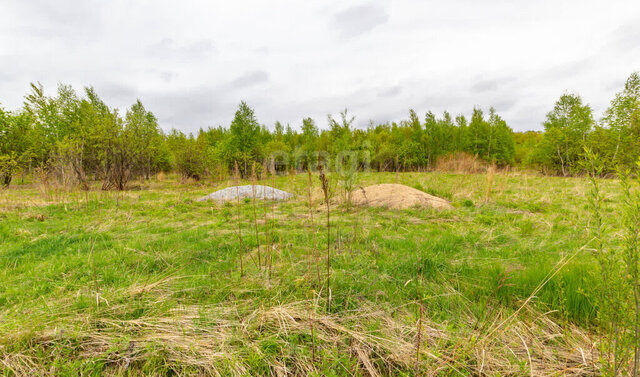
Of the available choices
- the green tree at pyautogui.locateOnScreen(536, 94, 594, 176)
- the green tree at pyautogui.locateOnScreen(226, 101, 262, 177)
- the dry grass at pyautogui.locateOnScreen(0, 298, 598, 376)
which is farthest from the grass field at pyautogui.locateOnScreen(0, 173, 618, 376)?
the green tree at pyautogui.locateOnScreen(536, 94, 594, 176)

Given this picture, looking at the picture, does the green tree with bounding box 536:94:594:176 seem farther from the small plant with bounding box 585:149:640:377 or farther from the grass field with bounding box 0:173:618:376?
the small plant with bounding box 585:149:640:377

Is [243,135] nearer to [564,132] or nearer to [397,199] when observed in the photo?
[397,199]

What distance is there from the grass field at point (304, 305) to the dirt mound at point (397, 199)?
2110 mm

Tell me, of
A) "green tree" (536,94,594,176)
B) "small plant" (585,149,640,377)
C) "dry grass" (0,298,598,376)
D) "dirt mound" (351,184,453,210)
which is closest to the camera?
"small plant" (585,149,640,377)

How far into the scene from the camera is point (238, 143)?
22.6 metres

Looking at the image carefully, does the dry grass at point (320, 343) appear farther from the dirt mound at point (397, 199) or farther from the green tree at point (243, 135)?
the green tree at point (243, 135)

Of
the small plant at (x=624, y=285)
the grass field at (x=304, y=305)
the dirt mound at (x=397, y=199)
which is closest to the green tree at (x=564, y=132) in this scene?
the dirt mound at (x=397, y=199)

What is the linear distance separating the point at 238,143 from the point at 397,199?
62.6 ft

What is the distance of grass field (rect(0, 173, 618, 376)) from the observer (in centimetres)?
152

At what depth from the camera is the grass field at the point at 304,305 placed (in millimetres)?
1524

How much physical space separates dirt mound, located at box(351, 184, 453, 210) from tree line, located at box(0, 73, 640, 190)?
109 cm

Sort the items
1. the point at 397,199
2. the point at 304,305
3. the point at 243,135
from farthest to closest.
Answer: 1. the point at 243,135
2. the point at 397,199
3. the point at 304,305

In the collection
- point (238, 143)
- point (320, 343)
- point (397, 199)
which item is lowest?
Result: point (320, 343)

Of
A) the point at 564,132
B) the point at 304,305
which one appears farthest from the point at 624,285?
the point at 564,132
